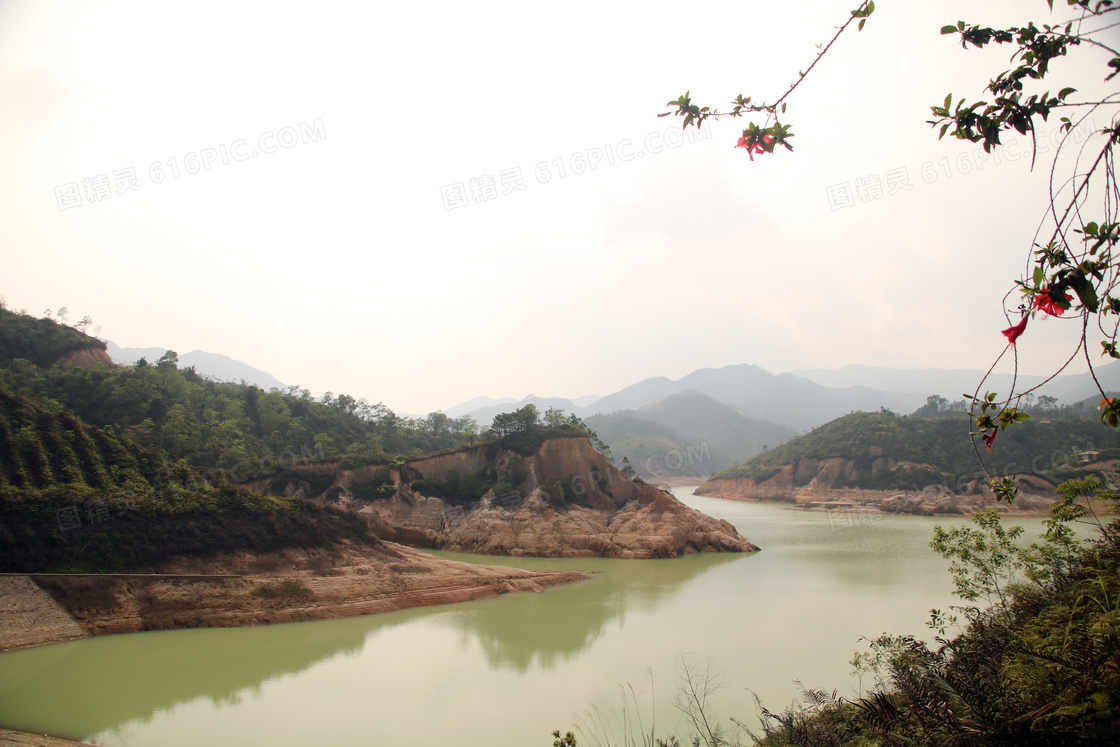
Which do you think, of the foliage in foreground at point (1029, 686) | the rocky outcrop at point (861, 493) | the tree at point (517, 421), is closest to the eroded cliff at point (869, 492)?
the rocky outcrop at point (861, 493)

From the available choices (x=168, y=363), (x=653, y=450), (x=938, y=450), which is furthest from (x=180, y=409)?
(x=653, y=450)

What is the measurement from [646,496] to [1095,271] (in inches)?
1197

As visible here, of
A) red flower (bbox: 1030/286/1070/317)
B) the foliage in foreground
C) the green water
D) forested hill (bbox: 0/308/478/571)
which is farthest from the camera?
forested hill (bbox: 0/308/478/571)

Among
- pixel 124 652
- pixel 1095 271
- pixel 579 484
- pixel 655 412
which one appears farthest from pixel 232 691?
pixel 655 412

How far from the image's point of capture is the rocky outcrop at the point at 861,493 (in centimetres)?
4006

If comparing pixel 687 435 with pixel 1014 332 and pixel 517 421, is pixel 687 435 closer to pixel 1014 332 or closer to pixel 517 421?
pixel 517 421

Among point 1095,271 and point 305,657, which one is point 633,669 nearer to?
point 305,657

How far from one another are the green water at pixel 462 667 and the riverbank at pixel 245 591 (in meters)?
0.53

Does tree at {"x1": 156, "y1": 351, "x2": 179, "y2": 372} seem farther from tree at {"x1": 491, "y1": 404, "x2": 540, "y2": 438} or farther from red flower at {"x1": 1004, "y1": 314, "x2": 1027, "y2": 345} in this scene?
red flower at {"x1": 1004, "y1": 314, "x2": 1027, "y2": 345}

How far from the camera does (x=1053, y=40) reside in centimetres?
248

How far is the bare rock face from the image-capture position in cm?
2688

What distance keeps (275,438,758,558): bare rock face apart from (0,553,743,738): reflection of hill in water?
8.33m

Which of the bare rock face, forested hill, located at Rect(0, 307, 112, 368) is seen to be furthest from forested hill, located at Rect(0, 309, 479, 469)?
the bare rock face

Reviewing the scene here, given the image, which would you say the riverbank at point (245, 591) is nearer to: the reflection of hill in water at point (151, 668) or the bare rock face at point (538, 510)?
the reflection of hill in water at point (151, 668)
